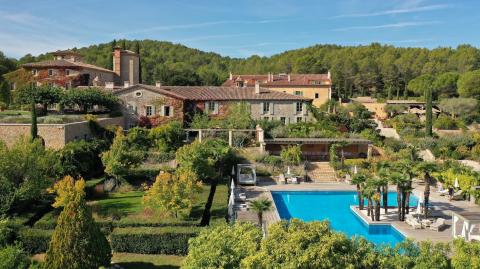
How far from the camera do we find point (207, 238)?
11.5m

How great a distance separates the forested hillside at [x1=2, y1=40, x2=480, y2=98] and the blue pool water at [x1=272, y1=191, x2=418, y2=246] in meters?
48.6

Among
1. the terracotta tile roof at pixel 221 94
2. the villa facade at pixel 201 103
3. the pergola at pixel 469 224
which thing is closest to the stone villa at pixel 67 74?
the villa facade at pixel 201 103

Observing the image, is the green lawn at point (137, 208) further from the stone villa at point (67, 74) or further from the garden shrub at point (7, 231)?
the stone villa at point (67, 74)

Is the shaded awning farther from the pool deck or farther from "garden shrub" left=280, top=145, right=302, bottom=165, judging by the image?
the pool deck

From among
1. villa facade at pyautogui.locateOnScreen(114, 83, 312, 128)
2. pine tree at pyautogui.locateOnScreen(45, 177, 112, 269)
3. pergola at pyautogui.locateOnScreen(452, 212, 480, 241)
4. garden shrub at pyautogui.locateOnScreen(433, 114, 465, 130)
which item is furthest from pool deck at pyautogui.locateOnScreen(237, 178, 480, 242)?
garden shrub at pyautogui.locateOnScreen(433, 114, 465, 130)

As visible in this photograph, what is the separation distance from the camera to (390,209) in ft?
84.8

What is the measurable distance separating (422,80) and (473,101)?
18.1 metres

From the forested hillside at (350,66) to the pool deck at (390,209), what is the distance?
153 feet

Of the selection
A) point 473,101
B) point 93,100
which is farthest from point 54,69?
point 473,101

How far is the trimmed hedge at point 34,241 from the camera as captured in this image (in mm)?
17188

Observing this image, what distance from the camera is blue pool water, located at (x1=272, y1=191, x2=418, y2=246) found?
21.9m

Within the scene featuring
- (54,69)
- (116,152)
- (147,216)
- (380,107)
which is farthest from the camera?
(380,107)

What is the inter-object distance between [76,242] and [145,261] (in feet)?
11.5

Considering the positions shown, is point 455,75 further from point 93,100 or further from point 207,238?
point 207,238
